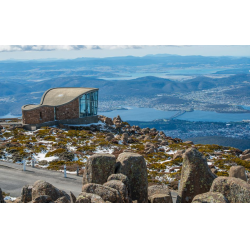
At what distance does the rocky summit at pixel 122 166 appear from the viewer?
31.0ft

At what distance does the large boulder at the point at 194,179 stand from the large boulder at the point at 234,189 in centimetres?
204

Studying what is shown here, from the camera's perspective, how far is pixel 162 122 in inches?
7229

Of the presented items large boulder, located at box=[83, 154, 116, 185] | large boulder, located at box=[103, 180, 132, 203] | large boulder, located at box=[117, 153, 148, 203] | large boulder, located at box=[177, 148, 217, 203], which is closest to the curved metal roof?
large boulder, located at box=[83, 154, 116, 185]

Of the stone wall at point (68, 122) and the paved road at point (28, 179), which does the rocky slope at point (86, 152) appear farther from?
→ the stone wall at point (68, 122)

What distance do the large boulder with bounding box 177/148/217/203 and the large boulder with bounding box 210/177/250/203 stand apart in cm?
204

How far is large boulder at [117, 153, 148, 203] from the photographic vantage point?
38.9 ft

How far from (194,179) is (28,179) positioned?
11740 mm

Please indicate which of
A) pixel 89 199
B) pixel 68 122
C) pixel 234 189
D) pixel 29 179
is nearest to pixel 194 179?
pixel 234 189

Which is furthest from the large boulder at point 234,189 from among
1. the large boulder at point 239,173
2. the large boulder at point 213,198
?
the large boulder at point 239,173

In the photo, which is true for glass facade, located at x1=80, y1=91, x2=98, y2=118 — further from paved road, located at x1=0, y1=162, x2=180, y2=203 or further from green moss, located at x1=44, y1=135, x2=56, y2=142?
paved road, located at x1=0, y1=162, x2=180, y2=203

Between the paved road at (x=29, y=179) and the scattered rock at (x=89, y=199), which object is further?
the paved road at (x=29, y=179)

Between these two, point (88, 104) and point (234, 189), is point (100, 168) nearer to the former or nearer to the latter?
point (234, 189)
